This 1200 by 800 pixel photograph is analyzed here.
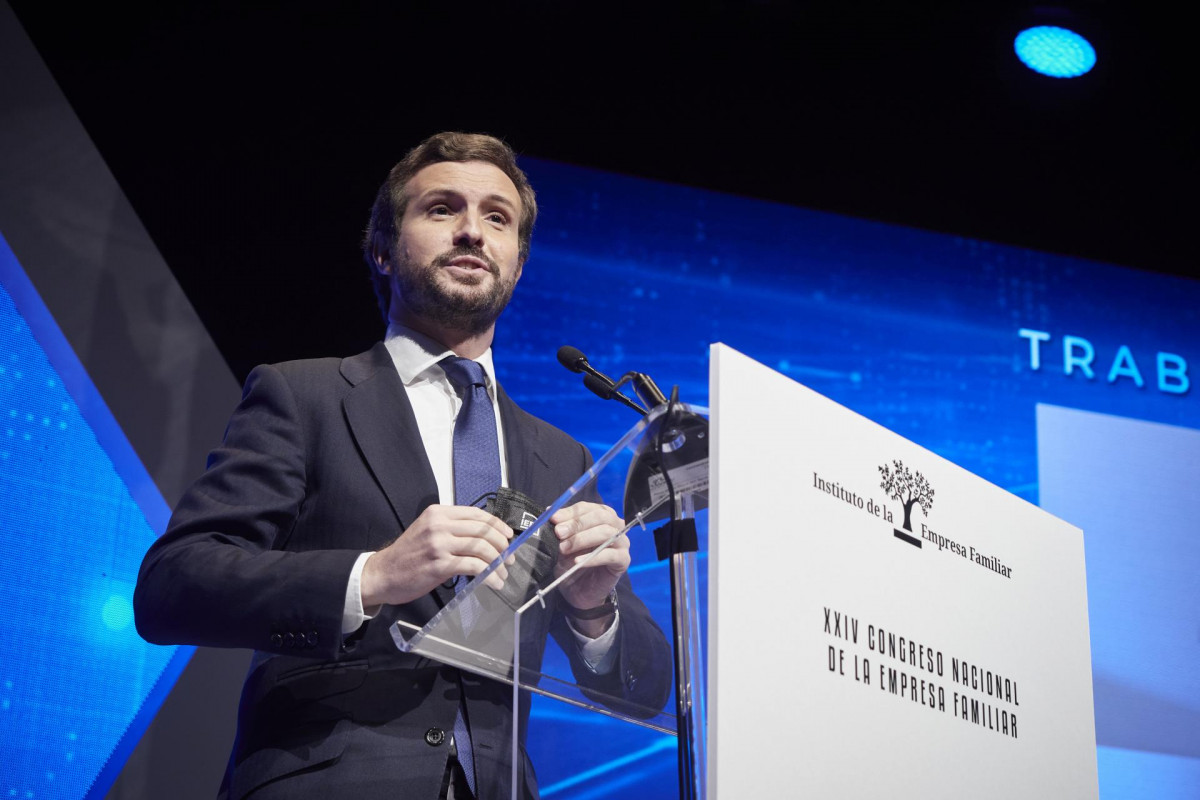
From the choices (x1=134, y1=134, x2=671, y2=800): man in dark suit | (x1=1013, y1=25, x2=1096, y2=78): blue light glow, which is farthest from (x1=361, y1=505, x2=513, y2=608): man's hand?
(x1=1013, y1=25, x2=1096, y2=78): blue light glow

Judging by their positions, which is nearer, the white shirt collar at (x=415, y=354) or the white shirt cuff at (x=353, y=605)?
the white shirt cuff at (x=353, y=605)

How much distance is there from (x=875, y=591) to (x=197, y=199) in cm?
260

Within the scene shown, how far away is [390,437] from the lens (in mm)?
1934

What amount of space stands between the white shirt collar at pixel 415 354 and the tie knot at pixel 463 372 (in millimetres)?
15

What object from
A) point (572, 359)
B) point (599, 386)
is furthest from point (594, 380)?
point (572, 359)

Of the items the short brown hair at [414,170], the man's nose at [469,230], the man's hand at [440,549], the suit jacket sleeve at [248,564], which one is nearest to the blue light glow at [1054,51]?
Answer: the short brown hair at [414,170]

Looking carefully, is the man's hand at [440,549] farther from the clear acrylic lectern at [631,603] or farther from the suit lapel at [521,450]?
the suit lapel at [521,450]

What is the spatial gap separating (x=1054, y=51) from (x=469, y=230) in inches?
99.5

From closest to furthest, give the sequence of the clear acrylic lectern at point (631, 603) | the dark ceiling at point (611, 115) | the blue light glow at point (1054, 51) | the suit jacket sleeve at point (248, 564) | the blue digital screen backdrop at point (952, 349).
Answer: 1. the clear acrylic lectern at point (631, 603)
2. the suit jacket sleeve at point (248, 564)
3. the dark ceiling at point (611, 115)
4. the blue digital screen backdrop at point (952, 349)
5. the blue light glow at point (1054, 51)

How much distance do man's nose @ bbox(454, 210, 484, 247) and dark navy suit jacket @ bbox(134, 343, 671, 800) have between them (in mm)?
462

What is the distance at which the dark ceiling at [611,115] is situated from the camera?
3312 millimetres

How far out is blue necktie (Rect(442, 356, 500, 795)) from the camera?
6.31 ft

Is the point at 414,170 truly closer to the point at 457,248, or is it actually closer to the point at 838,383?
the point at 457,248

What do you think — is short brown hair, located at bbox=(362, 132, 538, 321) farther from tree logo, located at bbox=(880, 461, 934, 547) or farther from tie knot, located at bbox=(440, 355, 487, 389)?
tree logo, located at bbox=(880, 461, 934, 547)
